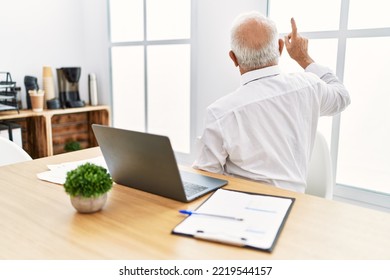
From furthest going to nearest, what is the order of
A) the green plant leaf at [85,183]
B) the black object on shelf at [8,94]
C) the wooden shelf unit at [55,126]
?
the wooden shelf unit at [55,126], the black object on shelf at [8,94], the green plant leaf at [85,183]

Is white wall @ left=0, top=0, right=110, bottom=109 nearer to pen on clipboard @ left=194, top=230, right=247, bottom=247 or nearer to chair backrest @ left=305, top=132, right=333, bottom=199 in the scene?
chair backrest @ left=305, top=132, right=333, bottom=199

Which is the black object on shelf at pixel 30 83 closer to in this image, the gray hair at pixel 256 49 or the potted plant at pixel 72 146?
the potted plant at pixel 72 146

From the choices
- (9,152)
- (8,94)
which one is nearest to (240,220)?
(9,152)

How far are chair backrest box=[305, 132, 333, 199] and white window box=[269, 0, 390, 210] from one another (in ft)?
2.40

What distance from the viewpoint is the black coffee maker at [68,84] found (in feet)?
11.2

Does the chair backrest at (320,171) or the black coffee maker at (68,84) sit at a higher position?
the black coffee maker at (68,84)

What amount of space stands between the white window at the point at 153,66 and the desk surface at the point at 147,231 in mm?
2004

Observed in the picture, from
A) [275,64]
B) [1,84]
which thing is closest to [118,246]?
[275,64]

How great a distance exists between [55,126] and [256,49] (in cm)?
262

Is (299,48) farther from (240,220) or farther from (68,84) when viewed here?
(68,84)

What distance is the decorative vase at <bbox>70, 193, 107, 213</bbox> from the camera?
1.01m

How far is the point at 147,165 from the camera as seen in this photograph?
111 centimetres

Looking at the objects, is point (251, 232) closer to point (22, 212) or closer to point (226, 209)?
point (226, 209)

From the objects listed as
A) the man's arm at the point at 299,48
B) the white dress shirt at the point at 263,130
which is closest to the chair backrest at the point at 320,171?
the white dress shirt at the point at 263,130
